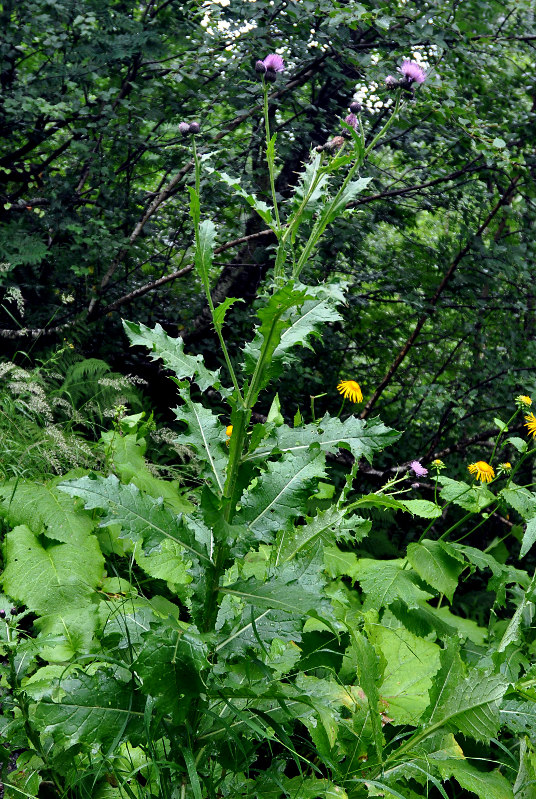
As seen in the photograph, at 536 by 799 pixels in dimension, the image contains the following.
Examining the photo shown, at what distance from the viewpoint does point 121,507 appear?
1.39 m

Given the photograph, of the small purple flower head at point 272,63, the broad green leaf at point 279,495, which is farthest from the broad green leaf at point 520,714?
the small purple flower head at point 272,63

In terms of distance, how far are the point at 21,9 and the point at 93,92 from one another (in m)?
0.64

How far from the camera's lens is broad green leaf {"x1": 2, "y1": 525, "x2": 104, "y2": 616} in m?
2.12

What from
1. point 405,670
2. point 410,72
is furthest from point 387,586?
point 410,72

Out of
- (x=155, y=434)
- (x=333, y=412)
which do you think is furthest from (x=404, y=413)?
(x=155, y=434)

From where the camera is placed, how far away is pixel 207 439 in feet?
5.17

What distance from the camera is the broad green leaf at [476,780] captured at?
1.57m

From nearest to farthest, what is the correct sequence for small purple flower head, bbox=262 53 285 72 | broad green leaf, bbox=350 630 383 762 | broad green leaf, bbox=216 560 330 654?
broad green leaf, bbox=216 560 330 654, broad green leaf, bbox=350 630 383 762, small purple flower head, bbox=262 53 285 72

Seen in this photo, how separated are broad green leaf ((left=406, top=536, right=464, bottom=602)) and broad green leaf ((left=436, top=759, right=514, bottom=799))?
2.41 ft

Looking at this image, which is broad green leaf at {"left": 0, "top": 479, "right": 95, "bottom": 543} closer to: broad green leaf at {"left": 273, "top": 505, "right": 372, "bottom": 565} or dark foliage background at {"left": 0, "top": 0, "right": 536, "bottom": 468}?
broad green leaf at {"left": 273, "top": 505, "right": 372, "bottom": 565}

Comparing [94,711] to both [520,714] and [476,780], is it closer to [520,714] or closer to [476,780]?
[476,780]

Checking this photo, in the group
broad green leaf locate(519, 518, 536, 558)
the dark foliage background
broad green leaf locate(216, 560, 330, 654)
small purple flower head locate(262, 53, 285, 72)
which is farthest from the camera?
the dark foliage background

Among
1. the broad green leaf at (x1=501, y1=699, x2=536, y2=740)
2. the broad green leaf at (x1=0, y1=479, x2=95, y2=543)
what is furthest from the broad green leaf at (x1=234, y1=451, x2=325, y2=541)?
the broad green leaf at (x1=0, y1=479, x2=95, y2=543)

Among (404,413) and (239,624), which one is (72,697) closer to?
(239,624)
